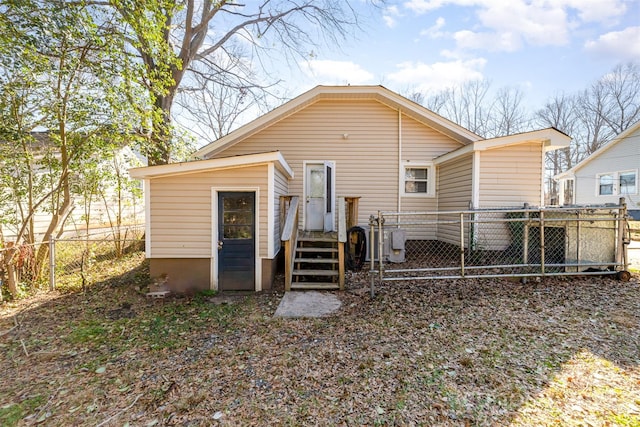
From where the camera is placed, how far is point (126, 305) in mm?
5164

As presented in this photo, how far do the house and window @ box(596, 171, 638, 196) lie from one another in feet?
36.7

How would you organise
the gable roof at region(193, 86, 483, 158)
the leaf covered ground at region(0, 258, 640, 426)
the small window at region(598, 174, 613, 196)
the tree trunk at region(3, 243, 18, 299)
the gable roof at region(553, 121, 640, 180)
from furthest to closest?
the small window at region(598, 174, 613, 196) → the gable roof at region(553, 121, 640, 180) → the gable roof at region(193, 86, 483, 158) → the tree trunk at region(3, 243, 18, 299) → the leaf covered ground at region(0, 258, 640, 426)

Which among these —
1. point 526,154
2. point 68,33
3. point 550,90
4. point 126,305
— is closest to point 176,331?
point 126,305

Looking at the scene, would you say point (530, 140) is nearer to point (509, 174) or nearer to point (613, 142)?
point (509, 174)

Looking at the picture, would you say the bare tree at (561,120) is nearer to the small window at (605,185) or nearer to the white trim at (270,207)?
the small window at (605,185)

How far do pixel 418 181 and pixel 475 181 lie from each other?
77.0 inches

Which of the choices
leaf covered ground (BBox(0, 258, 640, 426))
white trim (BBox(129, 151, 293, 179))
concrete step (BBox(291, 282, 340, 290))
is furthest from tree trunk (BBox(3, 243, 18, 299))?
concrete step (BBox(291, 282, 340, 290))

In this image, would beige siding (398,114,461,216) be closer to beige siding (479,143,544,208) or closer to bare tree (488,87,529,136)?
beige siding (479,143,544,208)

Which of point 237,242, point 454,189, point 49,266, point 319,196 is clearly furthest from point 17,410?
point 454,189

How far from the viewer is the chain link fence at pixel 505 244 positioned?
4.76 metres

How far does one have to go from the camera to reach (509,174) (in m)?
7.15

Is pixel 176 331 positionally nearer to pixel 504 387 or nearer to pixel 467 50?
pixel 504 387

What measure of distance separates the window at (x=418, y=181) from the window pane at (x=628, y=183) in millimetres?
12534

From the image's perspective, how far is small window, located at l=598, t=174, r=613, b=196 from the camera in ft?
48.2
